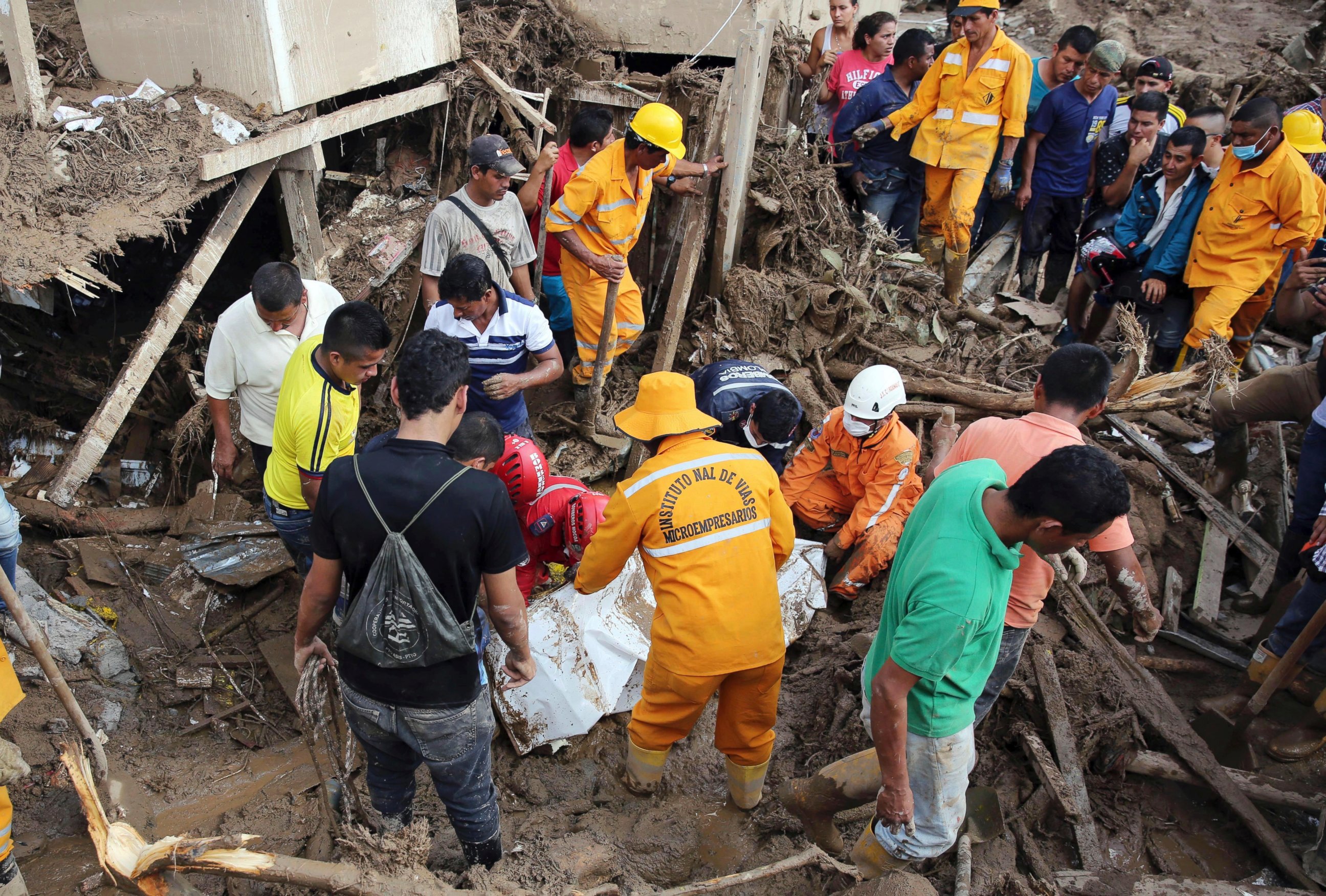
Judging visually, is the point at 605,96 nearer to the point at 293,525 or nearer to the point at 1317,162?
the point at 293,525

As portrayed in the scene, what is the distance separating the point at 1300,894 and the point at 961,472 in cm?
230

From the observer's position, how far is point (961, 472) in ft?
8.92

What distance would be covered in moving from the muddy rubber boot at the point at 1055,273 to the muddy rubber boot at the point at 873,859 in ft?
18.0

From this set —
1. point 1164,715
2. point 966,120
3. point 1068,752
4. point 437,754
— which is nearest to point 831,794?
point 1068,752

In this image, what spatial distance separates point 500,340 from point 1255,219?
197 inches

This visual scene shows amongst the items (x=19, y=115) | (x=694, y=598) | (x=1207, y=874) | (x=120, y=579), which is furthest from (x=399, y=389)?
(x=1207, y=874)

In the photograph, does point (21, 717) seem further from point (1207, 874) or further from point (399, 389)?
point (1207, 874)

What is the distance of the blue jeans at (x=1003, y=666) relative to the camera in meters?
3.36

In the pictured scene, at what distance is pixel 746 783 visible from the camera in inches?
144

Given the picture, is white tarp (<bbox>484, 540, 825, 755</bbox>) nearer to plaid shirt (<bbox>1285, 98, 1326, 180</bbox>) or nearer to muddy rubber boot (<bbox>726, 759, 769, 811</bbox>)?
muddy rubber boot (<bbox>726, 759, 769, 811</bbox>)

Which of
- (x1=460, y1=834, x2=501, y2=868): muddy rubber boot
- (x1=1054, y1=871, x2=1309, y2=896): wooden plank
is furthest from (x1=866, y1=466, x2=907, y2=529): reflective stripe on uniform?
(x1=460, y1=834, x2=501, y2=868): muddy rubber boot

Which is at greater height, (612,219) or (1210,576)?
(612,219)

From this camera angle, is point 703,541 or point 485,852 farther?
point 703,541

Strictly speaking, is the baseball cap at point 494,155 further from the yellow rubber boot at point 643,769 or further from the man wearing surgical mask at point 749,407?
the yellow rubber boot at point 643,769
